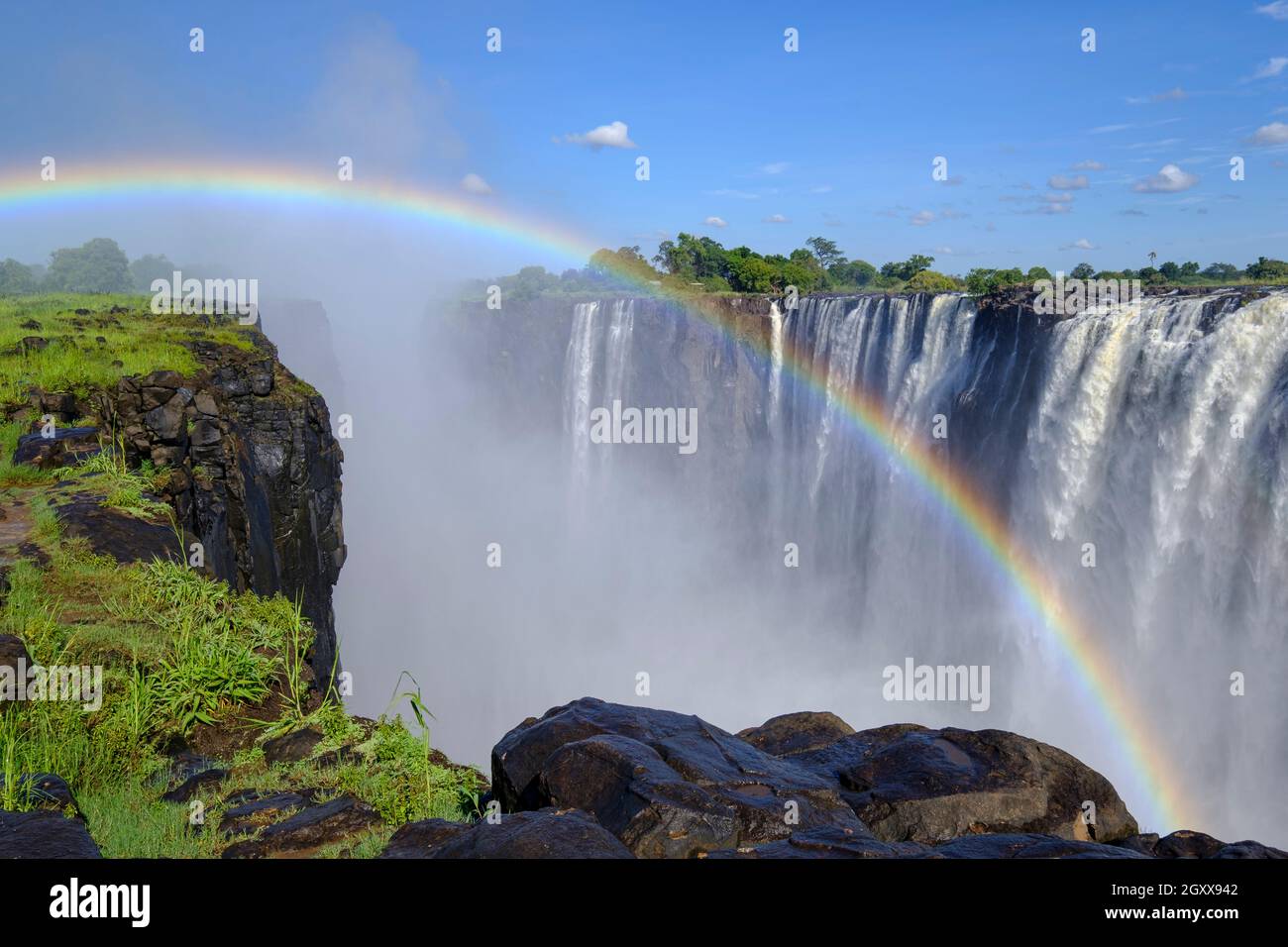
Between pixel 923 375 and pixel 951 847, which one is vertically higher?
pixel 923 375

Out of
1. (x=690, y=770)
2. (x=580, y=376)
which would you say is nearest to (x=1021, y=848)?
(x=690, y=770)

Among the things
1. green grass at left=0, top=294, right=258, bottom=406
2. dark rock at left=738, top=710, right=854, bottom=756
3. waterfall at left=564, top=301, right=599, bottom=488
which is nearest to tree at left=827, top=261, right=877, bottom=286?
waterfall at left=564, top=301, right=599, bottom=488

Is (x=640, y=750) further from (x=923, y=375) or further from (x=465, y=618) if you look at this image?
(x=465, y=618)

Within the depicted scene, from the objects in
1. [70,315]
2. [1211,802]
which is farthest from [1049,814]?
[70,315]

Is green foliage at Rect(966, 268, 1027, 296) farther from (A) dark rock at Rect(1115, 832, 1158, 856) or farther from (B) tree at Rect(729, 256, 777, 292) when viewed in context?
(A) dark rock at Rect(1115, 832, 1158, 856)

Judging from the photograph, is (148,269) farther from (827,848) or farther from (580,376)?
(827,848)

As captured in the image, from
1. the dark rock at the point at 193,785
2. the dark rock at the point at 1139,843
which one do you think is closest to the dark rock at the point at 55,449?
the dark rock at the point at 193,785
